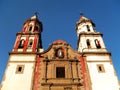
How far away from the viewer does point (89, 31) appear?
29.9m

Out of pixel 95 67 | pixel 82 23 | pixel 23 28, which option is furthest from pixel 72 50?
pixel 23 28

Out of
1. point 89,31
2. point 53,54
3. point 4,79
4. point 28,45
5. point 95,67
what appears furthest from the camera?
point 89,31

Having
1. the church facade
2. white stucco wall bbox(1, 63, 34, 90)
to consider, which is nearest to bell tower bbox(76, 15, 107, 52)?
the church facade

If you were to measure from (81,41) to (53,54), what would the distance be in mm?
5452

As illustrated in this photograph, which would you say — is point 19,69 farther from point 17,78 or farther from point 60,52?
point 60,52

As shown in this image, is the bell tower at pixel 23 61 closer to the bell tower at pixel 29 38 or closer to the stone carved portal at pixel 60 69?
the bell tower at pixel 29 38

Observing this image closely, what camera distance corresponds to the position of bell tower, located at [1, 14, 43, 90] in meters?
20.2

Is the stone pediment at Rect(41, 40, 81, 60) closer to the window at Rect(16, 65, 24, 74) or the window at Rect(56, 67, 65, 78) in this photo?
the window at Rect(56, 67, 65, 78)

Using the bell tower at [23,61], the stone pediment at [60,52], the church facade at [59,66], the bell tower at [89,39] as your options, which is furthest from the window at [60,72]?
the bell tower at [89,39]

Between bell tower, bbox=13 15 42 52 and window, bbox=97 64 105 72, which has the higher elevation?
bell tower, bbox=13 15 42 52

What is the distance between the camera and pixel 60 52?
24688mm

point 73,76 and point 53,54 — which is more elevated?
point 53,54

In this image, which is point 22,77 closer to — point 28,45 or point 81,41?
point 28,45

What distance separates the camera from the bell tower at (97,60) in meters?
20.5
